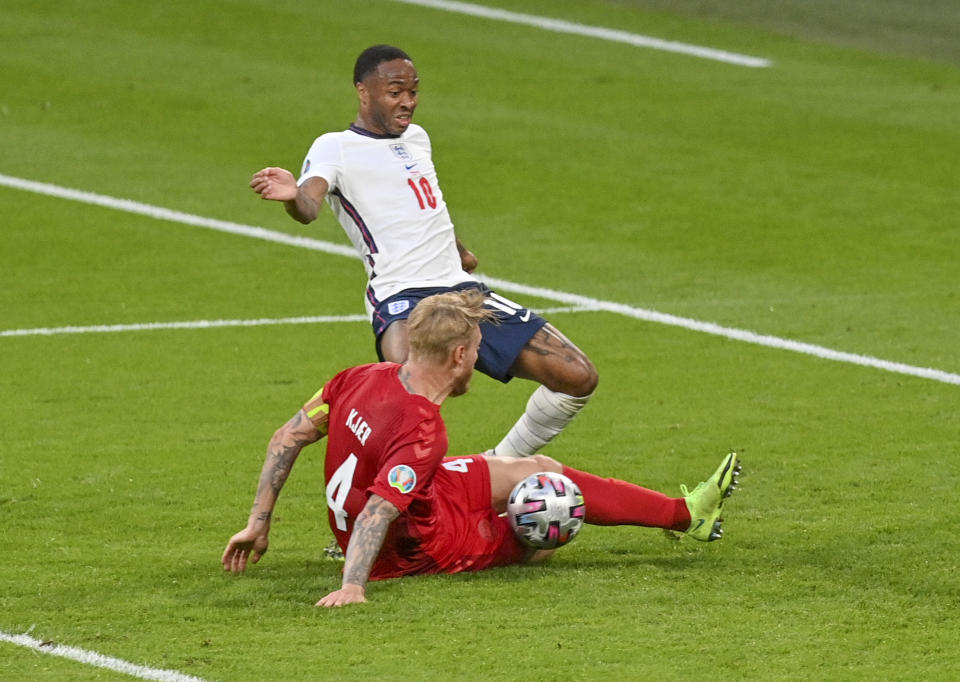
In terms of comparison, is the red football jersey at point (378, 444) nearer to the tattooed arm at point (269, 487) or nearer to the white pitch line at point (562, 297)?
the tattooed arm at point (269, 487)

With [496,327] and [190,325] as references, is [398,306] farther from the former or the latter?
[190,325]

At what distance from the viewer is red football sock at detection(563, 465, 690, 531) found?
299 inches

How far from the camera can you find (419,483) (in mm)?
6906

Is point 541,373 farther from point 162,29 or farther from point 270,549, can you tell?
point 162,29

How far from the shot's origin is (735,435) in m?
9.75

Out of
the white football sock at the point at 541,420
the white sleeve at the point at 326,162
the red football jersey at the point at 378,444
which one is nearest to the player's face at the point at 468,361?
the red football jersey at the point at 378,444

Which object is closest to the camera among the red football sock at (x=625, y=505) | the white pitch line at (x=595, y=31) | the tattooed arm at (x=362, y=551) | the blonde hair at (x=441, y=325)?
the tattooed arm at (x=362, y=551)

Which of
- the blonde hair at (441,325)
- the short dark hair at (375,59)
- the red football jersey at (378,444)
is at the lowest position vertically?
the red football jersey at (378,444)

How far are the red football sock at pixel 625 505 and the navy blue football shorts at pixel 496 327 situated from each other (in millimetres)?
696

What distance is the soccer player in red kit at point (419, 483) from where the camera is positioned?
6.89 meters

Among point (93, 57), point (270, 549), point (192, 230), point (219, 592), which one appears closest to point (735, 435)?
point (270, 549)

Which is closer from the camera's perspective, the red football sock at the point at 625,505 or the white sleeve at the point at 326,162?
the red football sock at the point at 625,505

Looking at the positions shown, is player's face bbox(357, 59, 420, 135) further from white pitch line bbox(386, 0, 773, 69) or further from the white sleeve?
white pitch line bbox(386, 0, 773, 69)

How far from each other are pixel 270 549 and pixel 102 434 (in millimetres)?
2241
